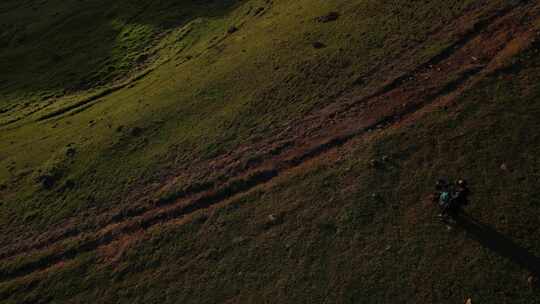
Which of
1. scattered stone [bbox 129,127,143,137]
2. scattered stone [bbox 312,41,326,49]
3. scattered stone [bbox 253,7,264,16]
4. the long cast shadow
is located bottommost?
the long cast shadow

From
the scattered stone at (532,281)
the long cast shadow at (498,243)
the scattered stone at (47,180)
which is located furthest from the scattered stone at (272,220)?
the scattered stone at (47,180)

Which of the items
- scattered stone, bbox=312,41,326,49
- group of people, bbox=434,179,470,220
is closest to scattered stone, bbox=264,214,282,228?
group of people, bbox=434,179,470,220

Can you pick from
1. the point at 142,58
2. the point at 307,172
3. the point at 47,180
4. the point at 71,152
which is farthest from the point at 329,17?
the point at 47,180

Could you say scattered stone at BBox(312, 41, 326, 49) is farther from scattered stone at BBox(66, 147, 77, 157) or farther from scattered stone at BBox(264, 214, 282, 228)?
scattered stone at BBox(66, 147, 77, 157)

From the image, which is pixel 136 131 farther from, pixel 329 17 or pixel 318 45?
pixel 329 17

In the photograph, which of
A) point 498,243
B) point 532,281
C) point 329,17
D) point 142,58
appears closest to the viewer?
point 532,281

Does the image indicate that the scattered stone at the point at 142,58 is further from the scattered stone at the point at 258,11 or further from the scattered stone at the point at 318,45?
the scattered stone at the point at 318,45
